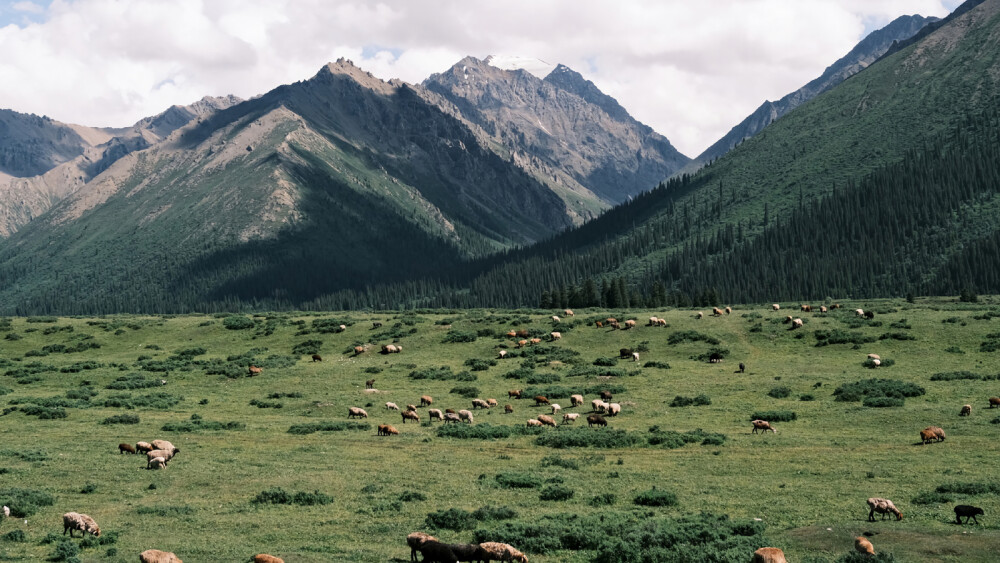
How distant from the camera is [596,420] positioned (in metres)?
48.2

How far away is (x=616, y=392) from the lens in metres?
60.2

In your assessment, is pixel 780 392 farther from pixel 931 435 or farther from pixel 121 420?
pixel 121 420

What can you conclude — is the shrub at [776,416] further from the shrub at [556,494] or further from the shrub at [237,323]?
the shrub at [237,323]

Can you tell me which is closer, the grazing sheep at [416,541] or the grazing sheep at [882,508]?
the grazing sheep at [416,541]

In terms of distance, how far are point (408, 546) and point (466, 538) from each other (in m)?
2.05

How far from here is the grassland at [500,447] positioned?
84.7 feet

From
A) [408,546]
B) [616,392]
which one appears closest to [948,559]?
[408,546]

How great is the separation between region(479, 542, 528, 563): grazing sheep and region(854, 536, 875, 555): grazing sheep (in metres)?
10.3

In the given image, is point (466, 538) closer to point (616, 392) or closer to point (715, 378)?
point (616, 392)

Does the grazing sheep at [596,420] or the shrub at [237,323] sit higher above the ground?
the shrub at [237,323]

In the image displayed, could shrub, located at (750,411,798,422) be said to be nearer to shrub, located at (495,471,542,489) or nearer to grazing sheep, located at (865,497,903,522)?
shrub, located at (495,471,542,489)

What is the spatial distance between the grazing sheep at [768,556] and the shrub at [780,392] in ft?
119

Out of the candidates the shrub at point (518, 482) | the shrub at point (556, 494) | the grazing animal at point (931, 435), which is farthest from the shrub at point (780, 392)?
the shrub at point (556, 494)

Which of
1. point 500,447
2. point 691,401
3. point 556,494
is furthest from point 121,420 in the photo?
point 691,401
